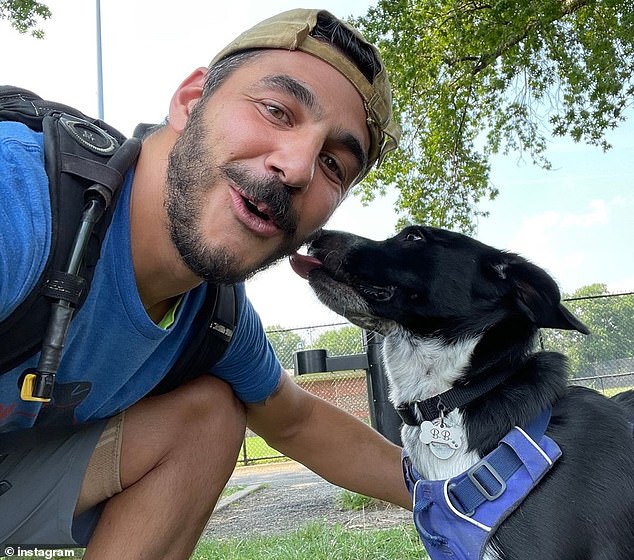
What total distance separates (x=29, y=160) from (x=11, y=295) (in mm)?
288

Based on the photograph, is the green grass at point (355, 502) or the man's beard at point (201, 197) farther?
the green grass at point (355, 502)

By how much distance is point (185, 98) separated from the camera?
6.01 feet

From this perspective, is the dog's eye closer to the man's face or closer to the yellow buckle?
the man's face

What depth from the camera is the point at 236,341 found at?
2.01 meters

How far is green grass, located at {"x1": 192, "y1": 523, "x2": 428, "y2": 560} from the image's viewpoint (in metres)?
2.90

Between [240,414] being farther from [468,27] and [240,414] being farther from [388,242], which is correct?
[468,27]

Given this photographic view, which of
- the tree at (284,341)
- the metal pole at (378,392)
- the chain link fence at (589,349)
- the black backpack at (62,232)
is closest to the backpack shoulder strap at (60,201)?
the black backpack at (62,232)

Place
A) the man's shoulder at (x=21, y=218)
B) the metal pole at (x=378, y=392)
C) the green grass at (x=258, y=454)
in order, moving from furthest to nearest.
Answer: the green grass at (x=258, y=454), the metal pole at (x=378, y=392), the man's shoulder at (x=21, y=218)

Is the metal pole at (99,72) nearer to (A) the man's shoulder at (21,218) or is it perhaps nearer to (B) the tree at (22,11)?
(B) the tree at (22,11)

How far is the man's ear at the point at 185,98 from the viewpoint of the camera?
1.76m

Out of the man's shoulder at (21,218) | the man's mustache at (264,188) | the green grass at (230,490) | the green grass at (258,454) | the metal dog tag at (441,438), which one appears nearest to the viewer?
the man's shoulder at (21,218)

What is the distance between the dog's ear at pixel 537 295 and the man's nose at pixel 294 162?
3.12 ft

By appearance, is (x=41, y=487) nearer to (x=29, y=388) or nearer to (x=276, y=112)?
(x=29, y=388)

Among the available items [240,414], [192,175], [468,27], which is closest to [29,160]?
[192,175]
